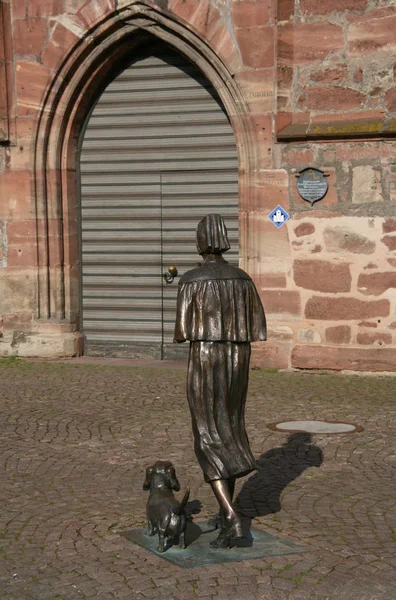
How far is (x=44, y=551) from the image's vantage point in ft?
20.3

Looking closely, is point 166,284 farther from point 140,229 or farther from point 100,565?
point 100,565

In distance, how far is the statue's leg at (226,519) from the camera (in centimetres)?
606

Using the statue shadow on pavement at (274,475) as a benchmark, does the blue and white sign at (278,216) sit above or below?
above

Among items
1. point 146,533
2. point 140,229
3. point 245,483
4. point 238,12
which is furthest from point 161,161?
point 146,533

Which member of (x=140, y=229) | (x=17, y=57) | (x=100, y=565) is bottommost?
(x=100, y=565)

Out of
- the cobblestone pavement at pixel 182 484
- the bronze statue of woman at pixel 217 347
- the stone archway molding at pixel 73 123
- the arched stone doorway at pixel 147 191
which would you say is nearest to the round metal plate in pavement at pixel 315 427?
the cobblestone pavement at pixel 182 484

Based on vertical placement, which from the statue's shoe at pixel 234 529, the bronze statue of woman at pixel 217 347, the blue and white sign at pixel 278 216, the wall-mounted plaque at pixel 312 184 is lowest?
the statue's shoe at pixel 234 529

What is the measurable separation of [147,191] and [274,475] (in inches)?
270

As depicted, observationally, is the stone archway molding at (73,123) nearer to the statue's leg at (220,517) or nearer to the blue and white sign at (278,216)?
the blue and white sign at (278,216)

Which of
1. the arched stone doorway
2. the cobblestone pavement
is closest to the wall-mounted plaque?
the arched stone doorway

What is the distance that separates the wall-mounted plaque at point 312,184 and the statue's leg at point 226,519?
6.91m

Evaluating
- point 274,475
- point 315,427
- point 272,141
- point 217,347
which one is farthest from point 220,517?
point 272,141

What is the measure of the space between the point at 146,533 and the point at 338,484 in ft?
5.73

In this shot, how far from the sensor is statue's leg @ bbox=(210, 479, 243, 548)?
19.9 ft
